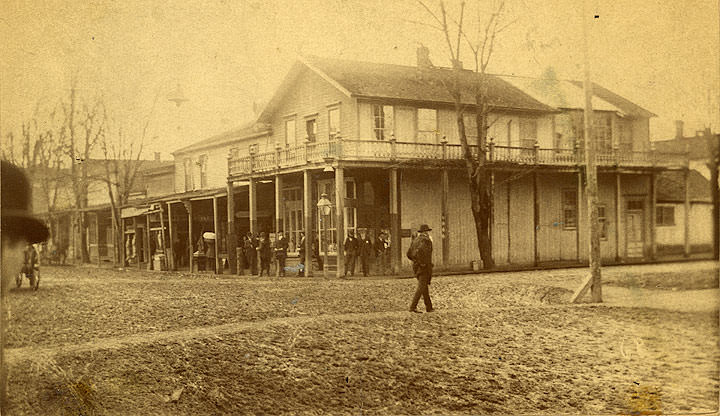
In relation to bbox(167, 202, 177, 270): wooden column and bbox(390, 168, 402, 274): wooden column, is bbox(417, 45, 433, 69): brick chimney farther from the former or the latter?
bbox(167, 202, 177, 270): wooden column

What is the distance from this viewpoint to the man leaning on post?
17.9 feet

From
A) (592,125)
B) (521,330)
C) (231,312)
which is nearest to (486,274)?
(521,330)

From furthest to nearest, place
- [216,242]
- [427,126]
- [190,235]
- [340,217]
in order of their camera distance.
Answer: [190,235], [216,242], [340,217], [427,126]

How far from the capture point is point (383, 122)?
17.2 feet

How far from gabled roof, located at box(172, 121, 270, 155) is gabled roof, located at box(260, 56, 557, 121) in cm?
39

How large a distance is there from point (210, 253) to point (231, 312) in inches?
28.1

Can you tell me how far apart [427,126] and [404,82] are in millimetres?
509

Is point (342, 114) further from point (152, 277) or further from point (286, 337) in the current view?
point (152, 277)

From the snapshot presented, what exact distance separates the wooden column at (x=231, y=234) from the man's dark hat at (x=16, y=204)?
1547 mm

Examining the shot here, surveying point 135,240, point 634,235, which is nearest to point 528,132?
point 634,235

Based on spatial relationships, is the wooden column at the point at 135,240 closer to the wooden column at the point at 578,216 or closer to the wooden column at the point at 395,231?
the wooden column at the point at 395,231

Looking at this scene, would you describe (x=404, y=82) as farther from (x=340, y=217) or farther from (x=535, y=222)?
(x=535, y=222)

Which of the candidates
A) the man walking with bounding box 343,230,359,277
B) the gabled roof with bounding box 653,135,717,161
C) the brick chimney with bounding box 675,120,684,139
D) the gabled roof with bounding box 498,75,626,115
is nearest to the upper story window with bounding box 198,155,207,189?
the man walking with bounding box 343,230,359,277

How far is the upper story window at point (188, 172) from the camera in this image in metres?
5.83
